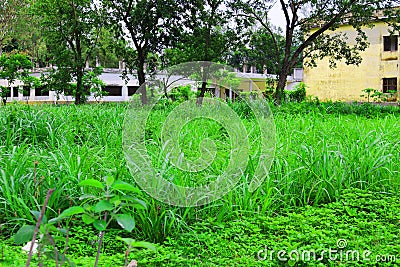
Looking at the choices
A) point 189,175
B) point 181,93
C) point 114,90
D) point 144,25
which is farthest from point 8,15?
point 189,175

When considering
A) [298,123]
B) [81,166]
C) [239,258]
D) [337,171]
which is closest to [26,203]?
[81,166]

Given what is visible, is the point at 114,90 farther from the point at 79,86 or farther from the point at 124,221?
the point at 124,221

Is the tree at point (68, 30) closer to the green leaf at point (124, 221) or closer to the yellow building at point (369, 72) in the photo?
the yellow building at point (369, 72)

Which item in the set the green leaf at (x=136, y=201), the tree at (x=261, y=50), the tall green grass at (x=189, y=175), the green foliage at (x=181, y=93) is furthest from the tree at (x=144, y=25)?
the green leaf at (x=136, y=201)

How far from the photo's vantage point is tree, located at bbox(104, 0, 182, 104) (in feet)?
38.9

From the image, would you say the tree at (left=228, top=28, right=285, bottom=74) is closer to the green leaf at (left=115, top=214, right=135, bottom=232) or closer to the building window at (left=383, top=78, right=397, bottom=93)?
the building window at (left=383, top=78, right=397, bottom=93)

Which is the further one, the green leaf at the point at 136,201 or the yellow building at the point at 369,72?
Answer: the yellow building at the point at 369,72

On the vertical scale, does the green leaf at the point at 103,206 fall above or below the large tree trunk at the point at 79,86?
below

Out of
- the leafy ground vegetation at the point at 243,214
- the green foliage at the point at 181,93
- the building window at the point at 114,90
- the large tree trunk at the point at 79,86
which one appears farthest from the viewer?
the building window at the point at 114,90

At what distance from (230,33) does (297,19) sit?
1991 mm

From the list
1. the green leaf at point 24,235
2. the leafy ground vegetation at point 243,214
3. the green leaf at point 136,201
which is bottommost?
the leafy ground vegetation at point 243,214

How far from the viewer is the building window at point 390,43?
66.3ft

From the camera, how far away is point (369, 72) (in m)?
20.7

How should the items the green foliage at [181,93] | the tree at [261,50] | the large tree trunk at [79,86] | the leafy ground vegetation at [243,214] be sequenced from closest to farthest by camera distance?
the leafy ground vegetation at [243,214] → the green foliage at [181,93] → the tree at [261,50] → the large tree trunk at [79,86]
